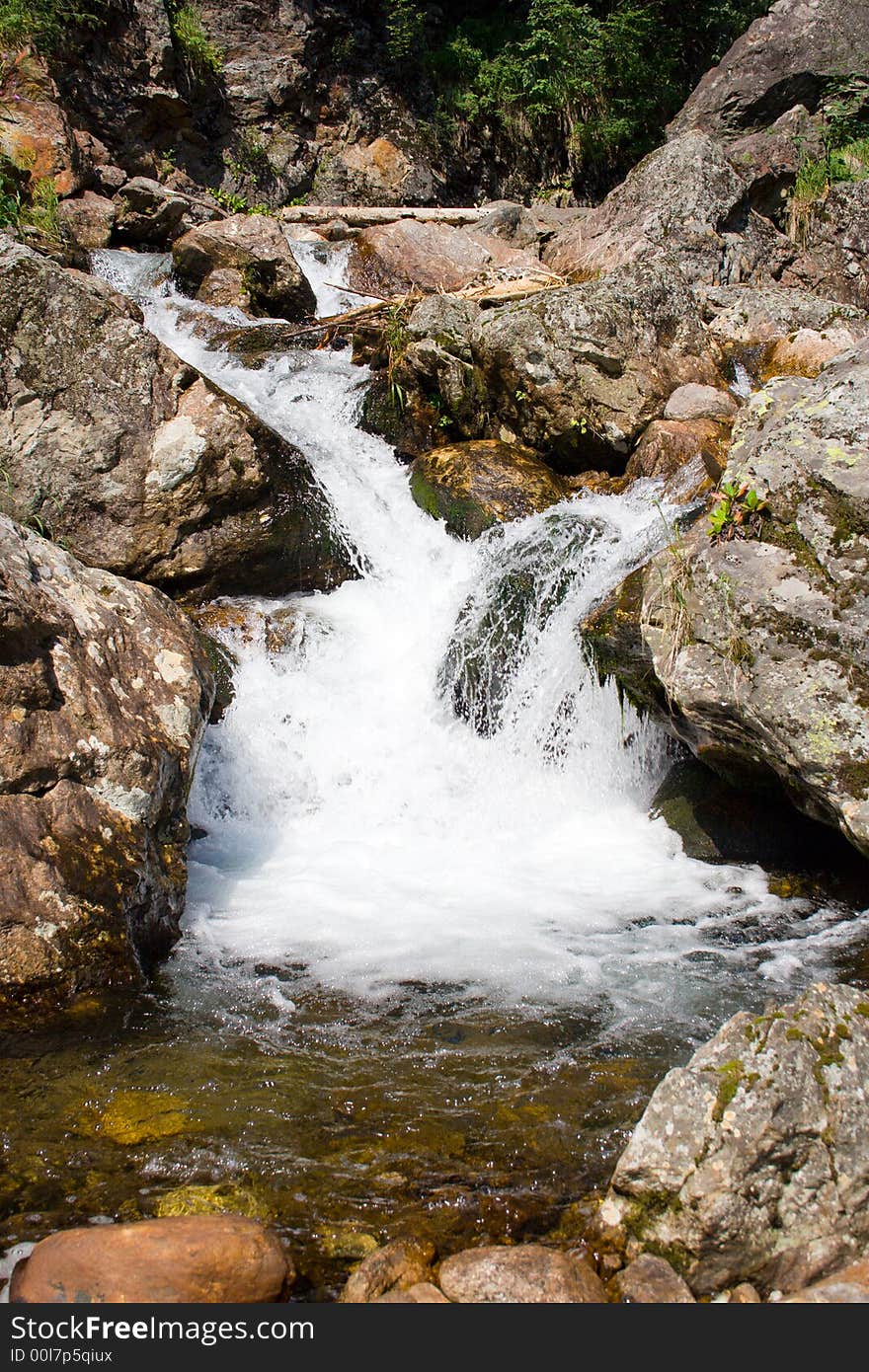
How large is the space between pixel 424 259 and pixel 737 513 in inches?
437

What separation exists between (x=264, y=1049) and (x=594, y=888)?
101 inches

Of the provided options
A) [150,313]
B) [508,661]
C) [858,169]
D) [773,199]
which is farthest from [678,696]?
[858,169]

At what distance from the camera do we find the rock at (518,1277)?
7.92ft

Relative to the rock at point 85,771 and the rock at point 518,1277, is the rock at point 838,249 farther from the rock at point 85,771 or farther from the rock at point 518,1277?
the rock at point 518,1277

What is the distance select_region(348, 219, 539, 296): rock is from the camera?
1412 cm

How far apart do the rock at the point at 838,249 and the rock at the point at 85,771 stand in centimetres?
1130

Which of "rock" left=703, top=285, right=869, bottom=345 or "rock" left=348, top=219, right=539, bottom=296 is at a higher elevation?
"rock" left=348, top=219, right=539, bottom=296

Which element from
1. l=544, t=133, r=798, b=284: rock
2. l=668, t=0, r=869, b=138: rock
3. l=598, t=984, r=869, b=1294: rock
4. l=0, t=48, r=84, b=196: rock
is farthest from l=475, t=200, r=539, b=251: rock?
l=598, t=984, r=869, b=1294: rock

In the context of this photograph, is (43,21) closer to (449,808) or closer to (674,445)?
(674,445)

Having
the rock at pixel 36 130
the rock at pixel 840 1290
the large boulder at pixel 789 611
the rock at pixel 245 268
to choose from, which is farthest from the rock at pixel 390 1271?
the rock at pixel 36 130

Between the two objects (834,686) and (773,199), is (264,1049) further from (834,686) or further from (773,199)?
(773,199)

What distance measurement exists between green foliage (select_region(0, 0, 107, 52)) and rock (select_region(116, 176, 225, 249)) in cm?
276

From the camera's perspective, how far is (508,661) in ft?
24.3

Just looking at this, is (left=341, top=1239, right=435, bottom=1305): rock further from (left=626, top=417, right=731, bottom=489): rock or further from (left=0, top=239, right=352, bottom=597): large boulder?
(left=626, top=417, right=731, bottom=489): rock
